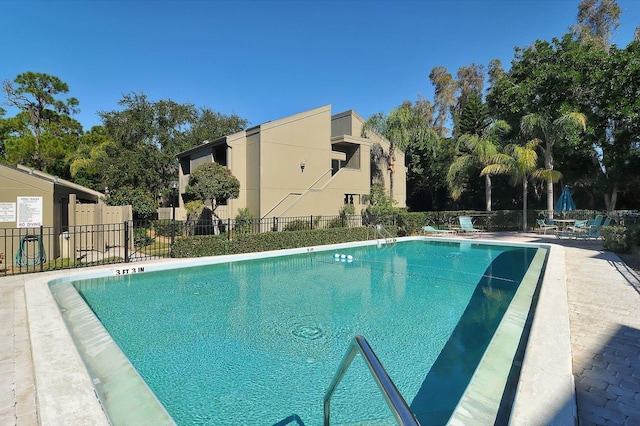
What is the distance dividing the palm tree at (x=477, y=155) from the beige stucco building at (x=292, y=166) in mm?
6865

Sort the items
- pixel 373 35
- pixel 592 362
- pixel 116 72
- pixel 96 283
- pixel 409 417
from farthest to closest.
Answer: pixel 116 72
pixel 373 35
pixel 96 283
pixel 592 362
pixel 409 417

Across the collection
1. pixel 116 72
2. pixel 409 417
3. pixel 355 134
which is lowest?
pixel 409 417

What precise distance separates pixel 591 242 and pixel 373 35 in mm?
15119

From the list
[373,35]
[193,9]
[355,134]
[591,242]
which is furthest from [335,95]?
[591,242]

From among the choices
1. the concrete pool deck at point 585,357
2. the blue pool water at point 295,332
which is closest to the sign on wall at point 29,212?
the blue pool water at point 295,332

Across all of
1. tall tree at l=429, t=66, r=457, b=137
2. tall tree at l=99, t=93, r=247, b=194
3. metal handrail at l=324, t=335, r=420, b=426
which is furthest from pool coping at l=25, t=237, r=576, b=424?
tall tree at l=429, t=66, r=457, b=137

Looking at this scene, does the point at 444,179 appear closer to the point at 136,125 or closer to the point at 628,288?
the point at 628,288

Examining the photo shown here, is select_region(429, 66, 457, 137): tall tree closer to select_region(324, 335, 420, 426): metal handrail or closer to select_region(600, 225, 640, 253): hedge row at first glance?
select_region(600, 225, 640, 253): hedge row

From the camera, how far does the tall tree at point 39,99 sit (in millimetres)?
32812

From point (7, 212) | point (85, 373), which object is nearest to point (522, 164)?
point (85, 373)

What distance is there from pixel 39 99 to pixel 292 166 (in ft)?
103

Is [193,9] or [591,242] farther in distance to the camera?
[591,242]

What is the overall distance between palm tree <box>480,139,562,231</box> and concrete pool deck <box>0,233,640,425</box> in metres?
14.3

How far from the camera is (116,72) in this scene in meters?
22.3
